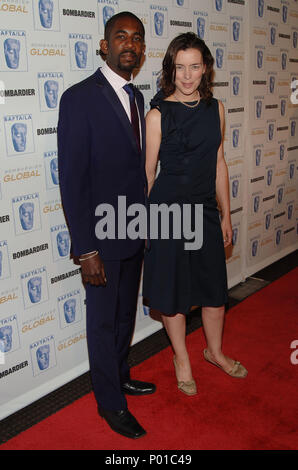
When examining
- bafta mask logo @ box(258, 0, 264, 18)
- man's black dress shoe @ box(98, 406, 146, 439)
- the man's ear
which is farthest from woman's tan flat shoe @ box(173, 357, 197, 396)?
bafta mask logo @ box(258, 0, 264, 18)

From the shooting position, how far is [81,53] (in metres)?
2.47

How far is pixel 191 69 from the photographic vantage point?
7.48 ft

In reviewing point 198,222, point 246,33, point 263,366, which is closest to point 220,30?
point 246,33

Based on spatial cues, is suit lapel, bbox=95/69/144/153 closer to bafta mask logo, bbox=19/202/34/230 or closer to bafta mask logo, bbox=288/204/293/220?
bafta mask logo, bbox=19/202/34/230

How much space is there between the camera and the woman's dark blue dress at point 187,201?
2324mm

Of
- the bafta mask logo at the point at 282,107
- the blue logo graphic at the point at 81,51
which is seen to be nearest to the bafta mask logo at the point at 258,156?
the bafta mask logo at the point at 282,107

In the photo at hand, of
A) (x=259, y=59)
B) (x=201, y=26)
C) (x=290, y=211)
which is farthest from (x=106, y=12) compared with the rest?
(x=290, y=211)

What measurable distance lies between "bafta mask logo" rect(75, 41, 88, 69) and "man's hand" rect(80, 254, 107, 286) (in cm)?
108

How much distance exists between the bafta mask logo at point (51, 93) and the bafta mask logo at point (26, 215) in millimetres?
507

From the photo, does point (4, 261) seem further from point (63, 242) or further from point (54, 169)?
point (54, 169)

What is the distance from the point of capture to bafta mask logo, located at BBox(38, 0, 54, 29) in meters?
2.26

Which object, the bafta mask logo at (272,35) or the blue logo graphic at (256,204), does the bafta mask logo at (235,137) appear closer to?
the blue logo graphic at (256,204)

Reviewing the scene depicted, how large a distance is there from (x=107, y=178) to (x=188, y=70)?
0.69 meters
